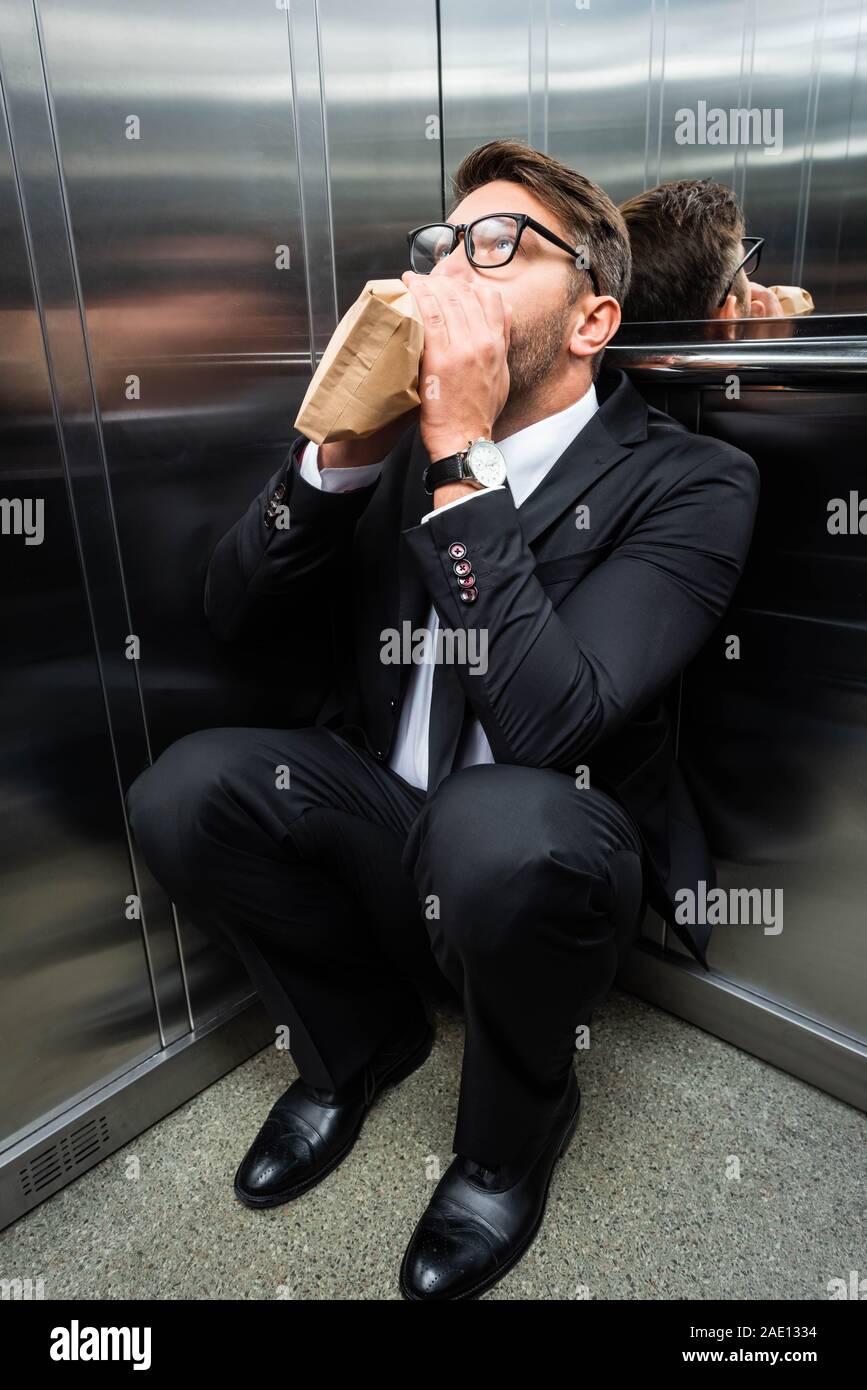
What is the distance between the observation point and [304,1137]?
1.30m

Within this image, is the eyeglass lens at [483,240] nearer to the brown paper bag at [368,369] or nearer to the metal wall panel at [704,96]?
the brown paper bag at [368,369]

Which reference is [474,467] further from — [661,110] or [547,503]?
[661,110]

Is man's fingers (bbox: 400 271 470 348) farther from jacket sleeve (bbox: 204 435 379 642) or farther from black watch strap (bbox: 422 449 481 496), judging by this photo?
jacket sleeve (bbox: 204 435 379 642)

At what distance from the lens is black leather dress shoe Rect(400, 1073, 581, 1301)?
1.11m

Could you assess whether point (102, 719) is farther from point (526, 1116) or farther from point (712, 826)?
point (712, 826)

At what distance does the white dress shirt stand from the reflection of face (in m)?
0.06

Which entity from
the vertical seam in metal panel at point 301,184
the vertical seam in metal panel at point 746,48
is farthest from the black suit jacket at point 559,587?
the vertical seam in metal panel at point 746,48

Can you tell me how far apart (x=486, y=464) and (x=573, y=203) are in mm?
465

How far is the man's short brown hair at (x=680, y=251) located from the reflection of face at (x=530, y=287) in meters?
0.38

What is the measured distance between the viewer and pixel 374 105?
1.44 meters

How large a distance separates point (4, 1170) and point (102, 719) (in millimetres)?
606

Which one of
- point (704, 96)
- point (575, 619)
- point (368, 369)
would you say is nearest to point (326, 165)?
point (368, 369)

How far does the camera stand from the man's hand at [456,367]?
108cm

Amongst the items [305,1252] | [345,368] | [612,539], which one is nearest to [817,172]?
[612,539]
